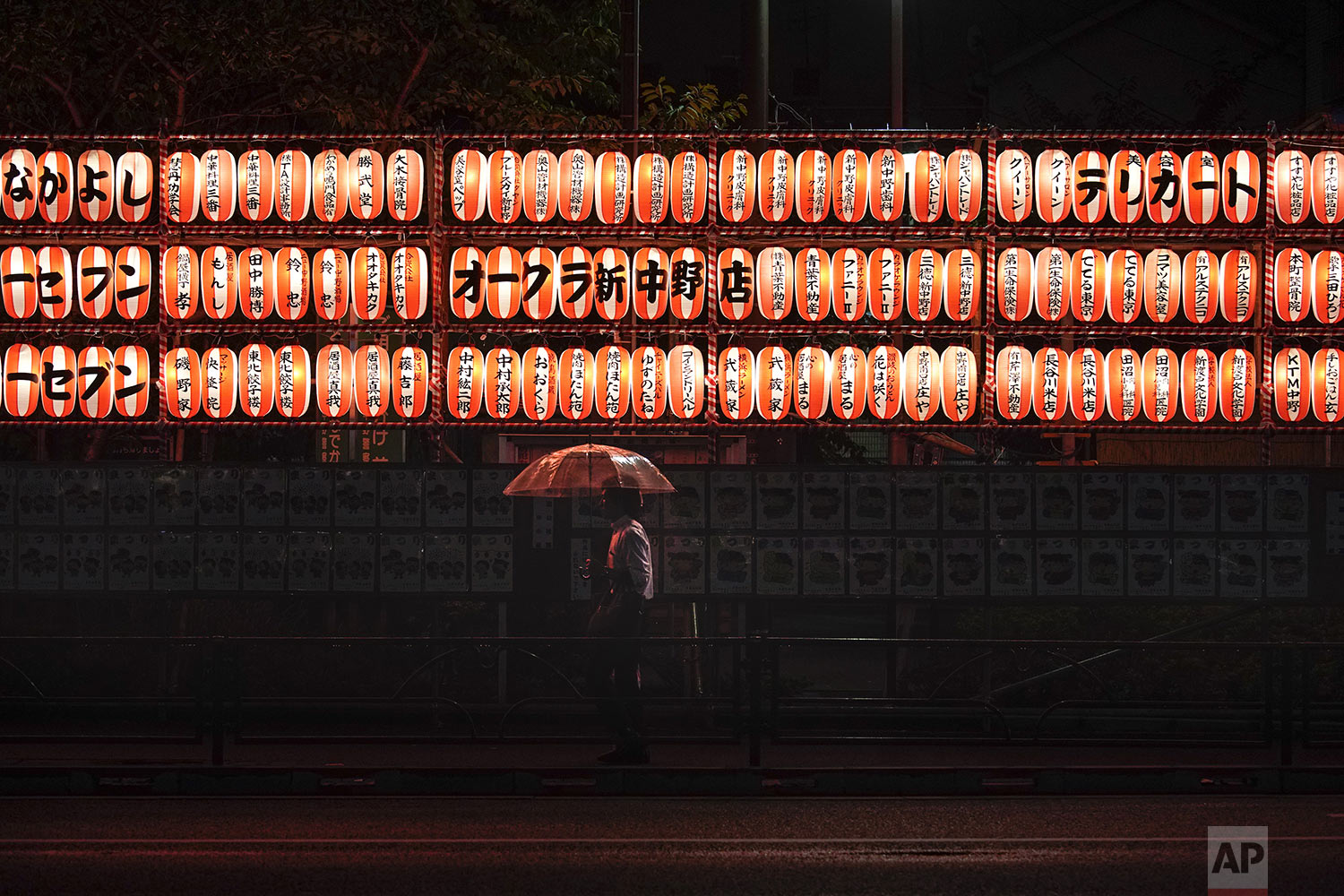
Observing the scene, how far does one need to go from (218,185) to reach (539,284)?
3.66 m

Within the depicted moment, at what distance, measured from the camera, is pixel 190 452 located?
23.4m

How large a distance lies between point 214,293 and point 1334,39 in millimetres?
28880

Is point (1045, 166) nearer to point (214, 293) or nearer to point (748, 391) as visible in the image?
point (748, 391)

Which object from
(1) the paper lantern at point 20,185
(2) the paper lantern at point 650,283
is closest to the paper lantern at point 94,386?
(1) the paper lantern at point 20,185

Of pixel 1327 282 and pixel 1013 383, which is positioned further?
pixel 1327 282

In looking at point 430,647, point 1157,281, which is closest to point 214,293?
point 430,647

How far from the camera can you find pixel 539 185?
15680mm

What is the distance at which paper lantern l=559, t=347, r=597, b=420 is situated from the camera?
50.4 feet

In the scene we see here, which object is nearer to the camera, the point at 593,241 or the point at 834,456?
the point at 593,241

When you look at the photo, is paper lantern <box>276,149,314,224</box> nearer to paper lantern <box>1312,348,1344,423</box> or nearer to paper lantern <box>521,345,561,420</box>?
paper lantern <box>521,345,561,420</box>

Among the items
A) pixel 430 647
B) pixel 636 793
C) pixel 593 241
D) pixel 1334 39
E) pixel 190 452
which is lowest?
pixel 636 793

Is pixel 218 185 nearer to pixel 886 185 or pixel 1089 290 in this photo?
pixel 886 185

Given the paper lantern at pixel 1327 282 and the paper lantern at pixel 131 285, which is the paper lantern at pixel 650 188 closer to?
the paper lantern at pixel 131 285
